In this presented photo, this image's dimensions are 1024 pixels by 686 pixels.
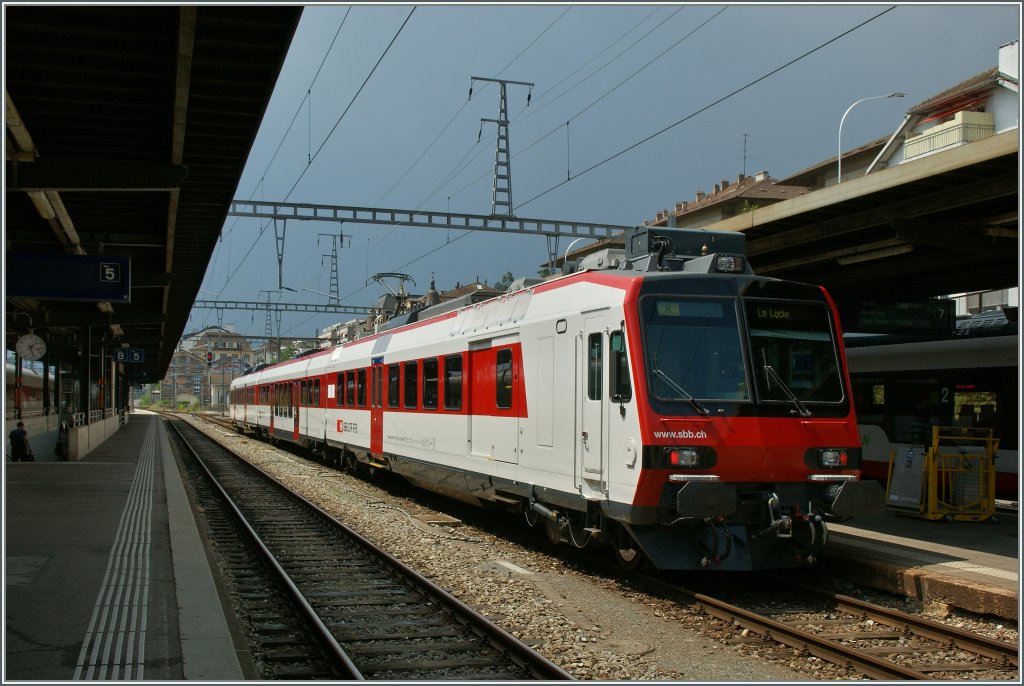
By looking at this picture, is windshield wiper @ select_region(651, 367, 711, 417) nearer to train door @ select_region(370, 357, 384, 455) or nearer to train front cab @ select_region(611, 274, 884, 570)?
train front cab @ select_region(611, 274, 884, 570)

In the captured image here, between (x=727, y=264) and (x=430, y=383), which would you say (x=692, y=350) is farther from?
(x=430, y=383)

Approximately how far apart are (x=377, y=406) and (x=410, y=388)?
2421 millimetres

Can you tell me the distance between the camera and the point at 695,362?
8.55 meters

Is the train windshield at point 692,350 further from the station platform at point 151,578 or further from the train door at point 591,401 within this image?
the station platform at point 151,578

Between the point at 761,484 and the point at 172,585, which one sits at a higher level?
the point at 761,484

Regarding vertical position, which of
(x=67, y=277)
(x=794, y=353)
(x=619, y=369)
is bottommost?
(x=619, y=369)

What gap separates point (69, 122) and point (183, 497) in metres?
7.21

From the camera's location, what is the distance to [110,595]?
778cm

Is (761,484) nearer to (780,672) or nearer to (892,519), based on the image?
(780,672)

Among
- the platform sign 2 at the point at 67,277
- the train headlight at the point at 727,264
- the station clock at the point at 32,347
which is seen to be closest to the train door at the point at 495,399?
the train headlight at the point at 727,264

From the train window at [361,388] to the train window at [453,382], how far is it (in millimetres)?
5606

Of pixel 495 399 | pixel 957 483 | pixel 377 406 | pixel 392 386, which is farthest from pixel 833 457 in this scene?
pixel 377 406

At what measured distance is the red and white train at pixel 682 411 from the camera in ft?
27.0

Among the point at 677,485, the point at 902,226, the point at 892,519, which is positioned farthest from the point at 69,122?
the point at 892,519
